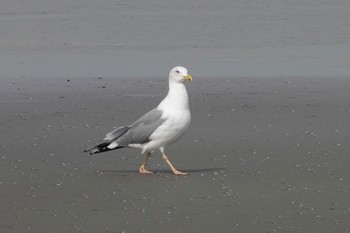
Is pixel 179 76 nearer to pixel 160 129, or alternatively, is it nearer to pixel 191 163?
pixel 160 129

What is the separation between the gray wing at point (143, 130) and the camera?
12.2m

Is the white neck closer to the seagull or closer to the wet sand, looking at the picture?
the seagull

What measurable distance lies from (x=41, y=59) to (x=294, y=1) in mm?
15346

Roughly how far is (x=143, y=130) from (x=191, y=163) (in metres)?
0.76

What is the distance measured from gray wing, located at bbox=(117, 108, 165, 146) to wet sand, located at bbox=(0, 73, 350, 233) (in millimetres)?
323

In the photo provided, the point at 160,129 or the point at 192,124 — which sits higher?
the point at 160,129

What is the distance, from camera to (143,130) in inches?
485

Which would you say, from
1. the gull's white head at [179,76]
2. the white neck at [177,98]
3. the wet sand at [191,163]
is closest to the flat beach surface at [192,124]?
the wet sand at [191,163]

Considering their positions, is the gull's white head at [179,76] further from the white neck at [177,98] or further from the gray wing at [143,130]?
the gray wing at [143,130]

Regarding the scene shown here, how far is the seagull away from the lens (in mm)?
12156

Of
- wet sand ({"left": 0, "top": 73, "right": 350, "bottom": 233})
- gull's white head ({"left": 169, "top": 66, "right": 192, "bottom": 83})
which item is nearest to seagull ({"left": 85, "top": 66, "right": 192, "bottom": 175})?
gull's white head ({"left": 169, "top": 66, "right": 192, "bottom": 83})

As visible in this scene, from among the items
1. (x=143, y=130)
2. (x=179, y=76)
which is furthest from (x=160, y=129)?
(x=179, y=76)

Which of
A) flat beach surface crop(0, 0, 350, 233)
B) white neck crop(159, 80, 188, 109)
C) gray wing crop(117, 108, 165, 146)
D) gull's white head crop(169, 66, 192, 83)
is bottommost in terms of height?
flat beach surface crop(0, 0, 350, 233)

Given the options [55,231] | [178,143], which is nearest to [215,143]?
[178,143]
